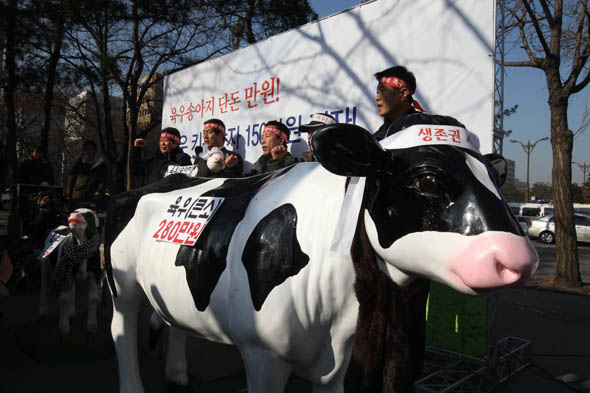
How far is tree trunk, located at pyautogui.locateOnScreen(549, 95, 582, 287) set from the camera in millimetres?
7793

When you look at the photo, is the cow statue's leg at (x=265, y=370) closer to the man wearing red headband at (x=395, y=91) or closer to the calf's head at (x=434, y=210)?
the calf's head at (x=434, y=210)

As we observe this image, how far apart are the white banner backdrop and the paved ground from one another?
1.75 m

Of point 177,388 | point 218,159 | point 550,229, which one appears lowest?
point 177,388

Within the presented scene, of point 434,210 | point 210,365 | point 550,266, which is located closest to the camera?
point 434,210

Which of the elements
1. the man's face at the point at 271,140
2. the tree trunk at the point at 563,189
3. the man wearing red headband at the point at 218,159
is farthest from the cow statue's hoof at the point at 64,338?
the tree trunk at the point at 563,189

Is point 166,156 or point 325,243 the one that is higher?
point 166,156

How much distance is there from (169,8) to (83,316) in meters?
9.60

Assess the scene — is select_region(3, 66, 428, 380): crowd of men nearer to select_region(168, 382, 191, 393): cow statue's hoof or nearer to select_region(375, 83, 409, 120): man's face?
select_region(375, 83, 409, 120): man's face

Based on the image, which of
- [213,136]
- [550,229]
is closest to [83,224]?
[213,136]

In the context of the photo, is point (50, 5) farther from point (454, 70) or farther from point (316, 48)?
point (454, 70)

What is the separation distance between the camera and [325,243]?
145cm

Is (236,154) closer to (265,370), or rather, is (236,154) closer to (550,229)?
(265,370)

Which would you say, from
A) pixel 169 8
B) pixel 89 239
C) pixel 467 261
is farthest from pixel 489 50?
pixel 169 8

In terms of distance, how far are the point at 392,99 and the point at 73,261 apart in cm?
365
